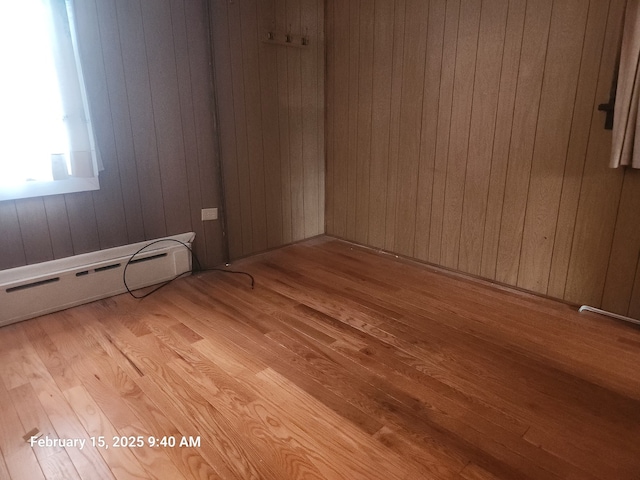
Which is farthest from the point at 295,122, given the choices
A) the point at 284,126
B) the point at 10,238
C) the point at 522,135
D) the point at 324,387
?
the point at 324,387

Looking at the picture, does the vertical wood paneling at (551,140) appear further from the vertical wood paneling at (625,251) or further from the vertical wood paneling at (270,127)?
the vertical wood paneling at (270,127)

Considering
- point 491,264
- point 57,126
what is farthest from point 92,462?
point 491,264

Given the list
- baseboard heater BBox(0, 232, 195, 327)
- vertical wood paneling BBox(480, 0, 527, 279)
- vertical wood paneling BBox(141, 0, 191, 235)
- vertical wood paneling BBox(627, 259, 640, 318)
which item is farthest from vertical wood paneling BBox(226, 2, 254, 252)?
vertical wood paneling BBox(627, 259, 640, 318)

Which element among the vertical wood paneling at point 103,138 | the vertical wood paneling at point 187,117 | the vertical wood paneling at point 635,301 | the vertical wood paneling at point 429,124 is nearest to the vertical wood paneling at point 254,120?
the vertical wood paneling at point 187,117

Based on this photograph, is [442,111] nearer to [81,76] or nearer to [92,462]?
[81,76]

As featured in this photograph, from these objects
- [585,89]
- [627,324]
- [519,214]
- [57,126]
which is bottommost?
[627,324]

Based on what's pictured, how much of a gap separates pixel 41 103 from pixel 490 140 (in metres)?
2.66

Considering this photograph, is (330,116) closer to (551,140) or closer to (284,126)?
(284,126)

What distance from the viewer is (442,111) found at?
10.0 ft

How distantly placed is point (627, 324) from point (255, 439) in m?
2.14

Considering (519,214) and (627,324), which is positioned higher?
(519,214)

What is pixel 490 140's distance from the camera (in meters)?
2.83

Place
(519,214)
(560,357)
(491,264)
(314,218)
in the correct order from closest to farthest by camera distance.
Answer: (560,357), (519,214), (491,264), (314,218)

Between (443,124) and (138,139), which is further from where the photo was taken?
(443,124)
